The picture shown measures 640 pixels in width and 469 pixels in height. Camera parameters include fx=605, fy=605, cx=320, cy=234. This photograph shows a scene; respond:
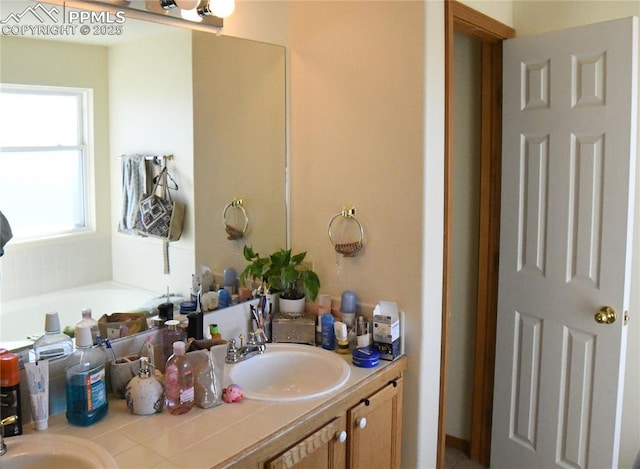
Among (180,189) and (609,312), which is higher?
(180,189)

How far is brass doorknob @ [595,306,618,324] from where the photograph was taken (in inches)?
90.1

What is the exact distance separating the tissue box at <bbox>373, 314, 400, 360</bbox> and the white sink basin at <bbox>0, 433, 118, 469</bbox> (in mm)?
1001

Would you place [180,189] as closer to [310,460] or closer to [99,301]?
[99,301]

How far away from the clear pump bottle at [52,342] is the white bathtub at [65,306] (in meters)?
0.02

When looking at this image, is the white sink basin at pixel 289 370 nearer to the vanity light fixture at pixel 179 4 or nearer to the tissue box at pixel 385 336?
the tissue box at pixel 385 336

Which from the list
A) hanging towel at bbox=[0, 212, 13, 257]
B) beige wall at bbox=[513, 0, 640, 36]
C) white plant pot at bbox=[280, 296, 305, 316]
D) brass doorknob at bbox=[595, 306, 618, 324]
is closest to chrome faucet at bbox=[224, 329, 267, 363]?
white plant pot at bbox=[280, 296, 305, 316]

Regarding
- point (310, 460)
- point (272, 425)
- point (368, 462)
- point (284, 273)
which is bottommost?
point (368, 462)

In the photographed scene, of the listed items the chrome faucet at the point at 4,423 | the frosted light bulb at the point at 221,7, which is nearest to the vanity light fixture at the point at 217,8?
the frosted light bulb at the point at 221,7

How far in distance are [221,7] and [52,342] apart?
119cm

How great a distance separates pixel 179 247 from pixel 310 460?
2.66 ft

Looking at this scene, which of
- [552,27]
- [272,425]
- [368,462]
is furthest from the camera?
[552,27]

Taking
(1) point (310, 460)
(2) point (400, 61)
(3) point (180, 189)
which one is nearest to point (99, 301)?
(3) point (180, 189)

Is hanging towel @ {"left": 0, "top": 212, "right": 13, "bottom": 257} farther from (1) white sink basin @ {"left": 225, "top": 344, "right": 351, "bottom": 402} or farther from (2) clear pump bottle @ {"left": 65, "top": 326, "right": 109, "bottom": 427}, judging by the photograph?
(1) white sink basin @ {"left": 225, "top": 344, "right": 351, "bottom": 402}

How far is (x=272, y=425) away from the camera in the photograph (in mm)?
1637
